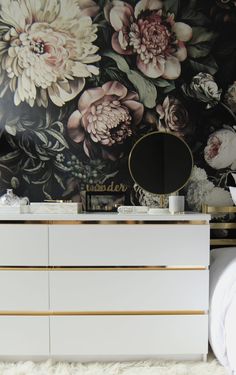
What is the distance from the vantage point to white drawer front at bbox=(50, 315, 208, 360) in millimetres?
2162

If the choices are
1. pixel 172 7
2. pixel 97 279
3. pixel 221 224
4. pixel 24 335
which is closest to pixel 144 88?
pixel 172 7

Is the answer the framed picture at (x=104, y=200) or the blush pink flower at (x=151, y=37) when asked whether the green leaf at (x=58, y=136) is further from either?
the blush pink flower at (x=151, y=37)

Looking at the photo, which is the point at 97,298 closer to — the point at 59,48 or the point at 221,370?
the point at 221,370

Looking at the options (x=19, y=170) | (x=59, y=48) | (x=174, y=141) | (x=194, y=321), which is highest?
(x=59, y=48)

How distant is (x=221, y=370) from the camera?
2.10 metres

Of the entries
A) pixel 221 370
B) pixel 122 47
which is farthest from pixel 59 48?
pixel 221 370

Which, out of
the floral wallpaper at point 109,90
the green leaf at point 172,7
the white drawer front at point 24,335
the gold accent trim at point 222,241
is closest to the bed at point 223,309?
the gold accent trim at point 222,241

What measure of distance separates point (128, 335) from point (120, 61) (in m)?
1.75

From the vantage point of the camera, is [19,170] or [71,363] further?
[19,170]

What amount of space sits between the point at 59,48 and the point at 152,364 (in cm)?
207

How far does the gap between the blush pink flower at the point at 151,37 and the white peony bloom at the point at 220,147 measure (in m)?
0.50

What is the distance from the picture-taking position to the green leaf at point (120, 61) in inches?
101

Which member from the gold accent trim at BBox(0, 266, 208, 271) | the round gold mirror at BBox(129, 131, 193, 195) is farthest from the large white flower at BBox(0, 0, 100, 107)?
the gold accent trim at BBox(0, 266, 208, 271)

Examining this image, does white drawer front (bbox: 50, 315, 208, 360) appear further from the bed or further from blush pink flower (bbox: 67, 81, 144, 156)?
blush pink flower (bbox: 67, 81, 144, 156)
